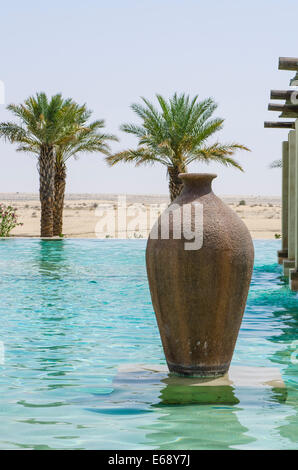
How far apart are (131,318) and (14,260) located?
33.4 feet

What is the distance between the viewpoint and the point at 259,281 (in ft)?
51.0

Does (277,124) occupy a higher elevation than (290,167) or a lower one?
higher

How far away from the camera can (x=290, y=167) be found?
1711 cm

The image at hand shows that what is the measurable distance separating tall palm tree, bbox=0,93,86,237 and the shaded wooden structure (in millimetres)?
12510

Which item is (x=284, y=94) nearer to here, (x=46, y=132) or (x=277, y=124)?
(x=277, y=124)

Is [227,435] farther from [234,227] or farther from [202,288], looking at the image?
[234,227]

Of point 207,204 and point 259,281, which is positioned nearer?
point 207,204

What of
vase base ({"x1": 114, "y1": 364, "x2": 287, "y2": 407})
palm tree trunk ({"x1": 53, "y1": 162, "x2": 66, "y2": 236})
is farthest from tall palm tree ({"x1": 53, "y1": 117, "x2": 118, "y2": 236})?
vase base ({"x1": 114, "y1": 364, "x2": 287, "y2": 407})

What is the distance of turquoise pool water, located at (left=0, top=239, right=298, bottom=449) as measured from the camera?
16.6ft

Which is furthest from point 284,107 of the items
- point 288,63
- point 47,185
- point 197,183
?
point 47,185

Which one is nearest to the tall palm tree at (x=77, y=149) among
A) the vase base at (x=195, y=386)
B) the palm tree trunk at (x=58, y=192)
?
the palm tree trunk at (x=58, y=192)

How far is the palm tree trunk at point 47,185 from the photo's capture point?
30.1m

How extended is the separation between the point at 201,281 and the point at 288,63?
6.24 metres
